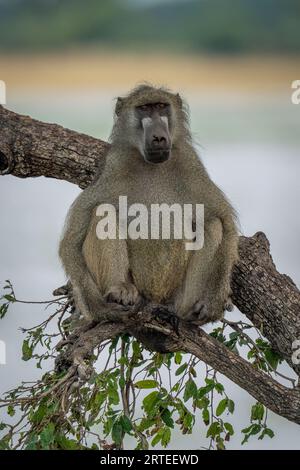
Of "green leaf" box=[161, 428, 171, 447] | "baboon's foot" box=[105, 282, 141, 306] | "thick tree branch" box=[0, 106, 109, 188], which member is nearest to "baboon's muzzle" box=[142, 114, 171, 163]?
"baboon's foot" box=[105, 282, 141, 306]

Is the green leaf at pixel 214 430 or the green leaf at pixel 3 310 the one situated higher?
the green leaf at pixel 3 310

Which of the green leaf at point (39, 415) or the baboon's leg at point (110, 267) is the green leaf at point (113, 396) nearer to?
the green leaf at point (39, 415)

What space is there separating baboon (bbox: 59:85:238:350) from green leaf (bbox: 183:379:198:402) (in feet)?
1.16

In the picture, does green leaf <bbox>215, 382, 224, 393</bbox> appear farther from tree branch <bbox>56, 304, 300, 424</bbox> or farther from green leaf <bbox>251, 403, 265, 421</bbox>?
green leaf <bbox>251, 403, 265, 421</bbox>

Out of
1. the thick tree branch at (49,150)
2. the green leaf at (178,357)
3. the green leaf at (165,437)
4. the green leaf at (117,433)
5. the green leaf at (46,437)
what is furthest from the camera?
the thick tree branch at (49,150)

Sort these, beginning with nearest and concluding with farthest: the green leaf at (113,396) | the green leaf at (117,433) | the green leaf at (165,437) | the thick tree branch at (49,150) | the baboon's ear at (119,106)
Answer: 1. the green leaf at (117,433)
2. the green leaf at (113,396)
3. the green leaf at (165,437)
4. the baboon's ear at (119,106)
5. the thick tree branch at (49,150)

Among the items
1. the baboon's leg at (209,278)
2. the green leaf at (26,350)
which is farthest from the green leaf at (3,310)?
the baboon's leg at (209,278)

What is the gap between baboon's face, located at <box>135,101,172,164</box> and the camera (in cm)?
638

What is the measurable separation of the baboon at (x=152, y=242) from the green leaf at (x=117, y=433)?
95 cm

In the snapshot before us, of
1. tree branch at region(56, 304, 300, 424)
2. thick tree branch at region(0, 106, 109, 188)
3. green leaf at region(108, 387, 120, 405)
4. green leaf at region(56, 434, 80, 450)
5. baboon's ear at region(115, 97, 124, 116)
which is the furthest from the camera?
thick tree branch at region(0, 106, 109, 188)

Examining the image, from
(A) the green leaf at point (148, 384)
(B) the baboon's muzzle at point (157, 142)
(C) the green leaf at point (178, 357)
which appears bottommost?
(A) the green leaf at point (148, 384)

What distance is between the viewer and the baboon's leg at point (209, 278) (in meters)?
6.46
